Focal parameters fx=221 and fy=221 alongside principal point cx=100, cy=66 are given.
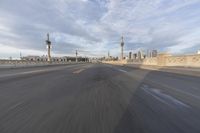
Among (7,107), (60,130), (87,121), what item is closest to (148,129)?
(87,121)

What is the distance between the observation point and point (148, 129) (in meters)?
4.00

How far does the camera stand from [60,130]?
3928 mm

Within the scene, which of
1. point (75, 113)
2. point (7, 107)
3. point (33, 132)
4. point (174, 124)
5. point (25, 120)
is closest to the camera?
point (33, 132)

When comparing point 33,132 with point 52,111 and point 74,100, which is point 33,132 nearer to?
point 52,111

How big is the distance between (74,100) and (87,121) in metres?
2.52

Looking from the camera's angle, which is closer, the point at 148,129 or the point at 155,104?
the point at 148,129

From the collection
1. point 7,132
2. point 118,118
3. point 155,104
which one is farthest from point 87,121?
point 155,104

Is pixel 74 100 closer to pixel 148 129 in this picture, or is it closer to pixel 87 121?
pixel 87 121

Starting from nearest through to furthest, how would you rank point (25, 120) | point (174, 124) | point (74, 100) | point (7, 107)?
point (174, 124) → point (25, 120) → point (7, 107) → point (74, 100)

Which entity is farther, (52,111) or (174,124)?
(52,111)

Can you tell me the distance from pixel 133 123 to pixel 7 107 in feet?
11.6

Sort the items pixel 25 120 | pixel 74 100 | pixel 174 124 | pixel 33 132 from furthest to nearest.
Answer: pixel 74 100
pixel 25 120
pixel 174 124
pixel 33 132

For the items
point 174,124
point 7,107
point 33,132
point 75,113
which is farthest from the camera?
point 7,107

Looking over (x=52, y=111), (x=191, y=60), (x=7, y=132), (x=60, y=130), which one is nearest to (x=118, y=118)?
(x=60, y=130)
